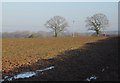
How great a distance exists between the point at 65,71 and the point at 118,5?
169 feet

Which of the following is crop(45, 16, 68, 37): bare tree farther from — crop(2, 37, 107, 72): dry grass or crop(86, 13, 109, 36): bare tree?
crop(2, 37, 107, 72): dry grass

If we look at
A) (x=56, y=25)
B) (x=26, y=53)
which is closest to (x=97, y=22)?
(x=56, y=25)

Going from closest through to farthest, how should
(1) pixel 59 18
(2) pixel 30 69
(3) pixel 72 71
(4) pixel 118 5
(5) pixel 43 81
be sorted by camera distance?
(5) pixel 43 81, (3) pixel 72 71, (2) pixel 30 69, (4) pixel 118 5, (1) pixel 59 18

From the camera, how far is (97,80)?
36.1ft

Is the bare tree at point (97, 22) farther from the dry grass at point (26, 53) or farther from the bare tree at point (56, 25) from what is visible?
the dry grass at point (26, 53)

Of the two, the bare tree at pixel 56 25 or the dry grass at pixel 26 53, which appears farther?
the bare tree at pixel 56 25

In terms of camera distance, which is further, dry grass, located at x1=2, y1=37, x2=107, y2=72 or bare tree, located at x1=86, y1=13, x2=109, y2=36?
bare tree, located at x1=86, y1=13, x2=109, y2=36

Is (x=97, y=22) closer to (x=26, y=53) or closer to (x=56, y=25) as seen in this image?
(x=56, y=25)

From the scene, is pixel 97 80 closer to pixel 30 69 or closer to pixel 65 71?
pixel 65 71

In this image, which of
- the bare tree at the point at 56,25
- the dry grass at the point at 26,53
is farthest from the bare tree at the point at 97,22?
the dry grass at the point at 26,53

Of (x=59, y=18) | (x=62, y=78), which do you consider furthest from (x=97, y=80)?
(x=59, y=18)

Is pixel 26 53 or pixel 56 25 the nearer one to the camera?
pixel 26 53

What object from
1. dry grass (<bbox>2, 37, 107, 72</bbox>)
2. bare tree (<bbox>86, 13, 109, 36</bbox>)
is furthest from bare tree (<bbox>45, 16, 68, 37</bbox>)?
dry grass (<bbox>2, 37, 107, 72</bbox>)

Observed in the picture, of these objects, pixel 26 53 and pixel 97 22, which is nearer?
pixel 26 53
